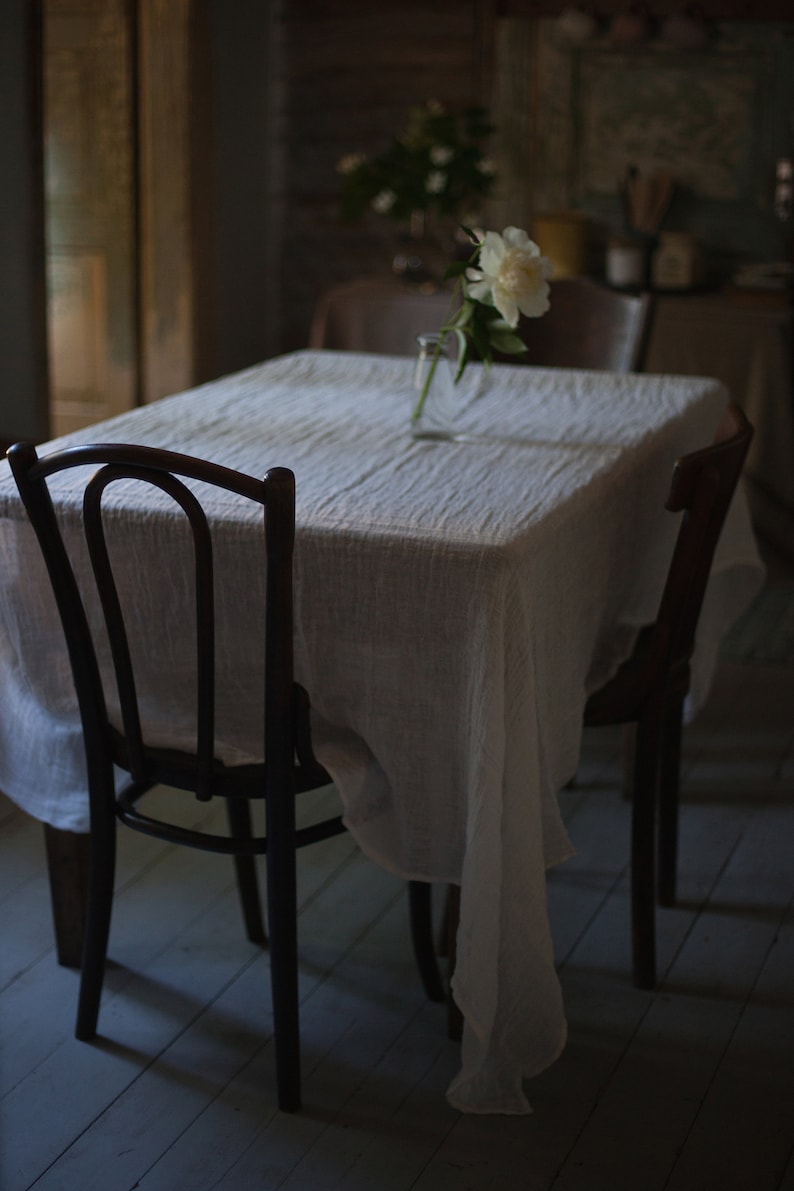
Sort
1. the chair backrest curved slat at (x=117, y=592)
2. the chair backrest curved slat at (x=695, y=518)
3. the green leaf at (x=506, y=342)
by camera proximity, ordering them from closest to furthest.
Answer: the chair backrest curved slat at (x=117, y=592) < the chair backrest curved slat at (x=695, y=518) < the green leaf at (x=506, y=342)

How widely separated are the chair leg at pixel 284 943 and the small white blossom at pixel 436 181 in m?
3.10

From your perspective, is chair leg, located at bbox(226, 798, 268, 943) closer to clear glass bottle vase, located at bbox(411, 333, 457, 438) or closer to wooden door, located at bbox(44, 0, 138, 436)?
clear glass bottle vase, located at bbox(411, 333, 457, 438)

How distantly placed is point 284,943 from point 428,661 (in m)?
0.40

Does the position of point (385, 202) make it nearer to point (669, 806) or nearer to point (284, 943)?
point (669, 806)

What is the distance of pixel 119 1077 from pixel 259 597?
0.67m

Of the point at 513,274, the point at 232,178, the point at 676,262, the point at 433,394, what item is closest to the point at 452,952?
the point at 433,394

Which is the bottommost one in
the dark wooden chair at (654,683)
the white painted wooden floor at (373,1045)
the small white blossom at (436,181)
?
the white painted wooden floor at (373,1045)

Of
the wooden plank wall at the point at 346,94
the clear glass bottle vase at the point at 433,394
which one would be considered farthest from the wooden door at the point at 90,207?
the clear glass bottle vase at the point at 433,394

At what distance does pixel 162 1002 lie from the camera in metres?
1.98

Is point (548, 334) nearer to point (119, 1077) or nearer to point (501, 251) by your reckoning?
point (501, 251)

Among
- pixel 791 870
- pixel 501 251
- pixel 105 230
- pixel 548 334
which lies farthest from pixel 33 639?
pixel 105 230

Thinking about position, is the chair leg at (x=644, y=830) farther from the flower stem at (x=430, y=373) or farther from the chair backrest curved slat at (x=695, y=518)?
the flower stem at (x=430, y=373)

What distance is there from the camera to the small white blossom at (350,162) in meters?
4.49

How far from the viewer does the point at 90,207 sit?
454cm
